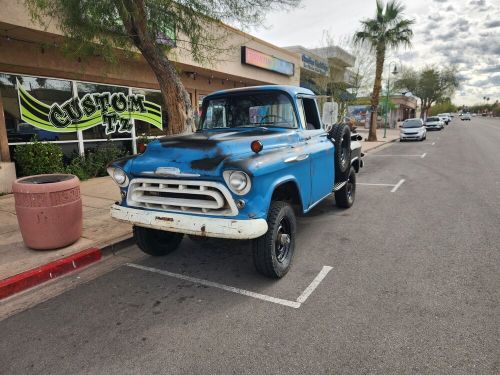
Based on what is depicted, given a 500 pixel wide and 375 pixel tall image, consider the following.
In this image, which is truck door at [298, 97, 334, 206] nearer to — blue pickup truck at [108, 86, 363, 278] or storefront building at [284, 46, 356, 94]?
blue pickup truck at [108, 86, 363, 278]

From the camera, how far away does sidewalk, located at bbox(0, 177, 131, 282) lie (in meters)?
4.46

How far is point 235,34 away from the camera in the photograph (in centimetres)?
1516

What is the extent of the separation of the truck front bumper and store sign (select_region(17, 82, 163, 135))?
7368 mm

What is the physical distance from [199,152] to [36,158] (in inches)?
281

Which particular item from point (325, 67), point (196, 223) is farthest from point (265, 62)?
point (196, 223)

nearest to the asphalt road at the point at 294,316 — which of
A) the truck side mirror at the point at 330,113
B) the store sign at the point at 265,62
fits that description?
the truck side mirror at the point at 330,113

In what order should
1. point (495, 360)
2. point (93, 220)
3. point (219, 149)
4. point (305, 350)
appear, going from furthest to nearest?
point (93, 220), point (219, 149), point (305, 350), point (495, 360)

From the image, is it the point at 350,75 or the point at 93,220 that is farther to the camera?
the point at 350,75

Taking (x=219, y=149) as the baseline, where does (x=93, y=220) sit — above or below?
below

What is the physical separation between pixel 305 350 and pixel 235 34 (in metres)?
14.7

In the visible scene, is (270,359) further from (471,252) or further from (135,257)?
(471,252)

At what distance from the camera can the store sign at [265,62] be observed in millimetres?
15977

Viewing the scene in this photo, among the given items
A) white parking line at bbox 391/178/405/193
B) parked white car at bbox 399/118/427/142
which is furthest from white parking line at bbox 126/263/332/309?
parked white car at bbox 399/118/427/142

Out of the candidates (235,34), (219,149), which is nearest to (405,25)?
(235,34)
